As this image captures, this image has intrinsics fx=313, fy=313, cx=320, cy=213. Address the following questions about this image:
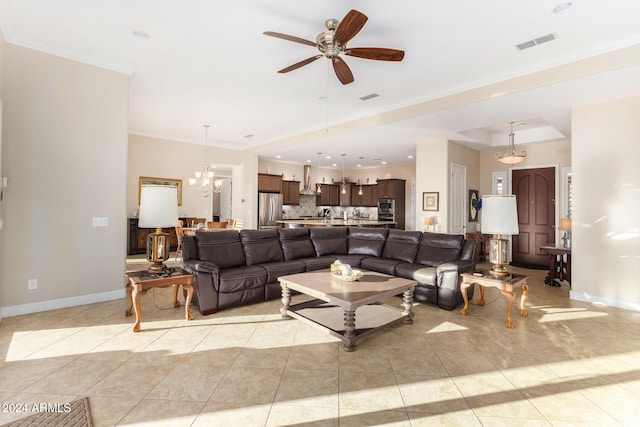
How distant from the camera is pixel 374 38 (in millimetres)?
3412

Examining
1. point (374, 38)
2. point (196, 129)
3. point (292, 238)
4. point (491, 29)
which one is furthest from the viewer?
point (196, 129)

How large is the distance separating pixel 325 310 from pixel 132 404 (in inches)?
83.6

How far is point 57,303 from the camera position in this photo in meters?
3.81

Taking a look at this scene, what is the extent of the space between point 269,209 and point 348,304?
715cm

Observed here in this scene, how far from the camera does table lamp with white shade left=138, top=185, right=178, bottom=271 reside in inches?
132

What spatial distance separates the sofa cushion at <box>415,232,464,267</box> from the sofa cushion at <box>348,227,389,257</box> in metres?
0.72

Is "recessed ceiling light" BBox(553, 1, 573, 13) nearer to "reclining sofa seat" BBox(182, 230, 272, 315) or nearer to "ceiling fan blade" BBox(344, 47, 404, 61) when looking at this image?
"ceiling fan blade" BBox(344, 47, 404, 61)

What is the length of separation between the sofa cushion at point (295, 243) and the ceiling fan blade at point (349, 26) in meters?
3.11

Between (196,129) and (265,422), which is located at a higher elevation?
(196,129)

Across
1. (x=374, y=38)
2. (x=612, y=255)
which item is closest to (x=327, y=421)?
(x=374, y=38)

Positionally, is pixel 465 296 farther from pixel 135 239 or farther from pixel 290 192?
pixel 290 192

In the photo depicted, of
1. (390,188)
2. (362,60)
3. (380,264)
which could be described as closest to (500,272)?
(380,264)

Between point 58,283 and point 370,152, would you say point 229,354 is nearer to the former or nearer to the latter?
point 58,283

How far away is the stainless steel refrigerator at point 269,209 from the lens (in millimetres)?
9398
